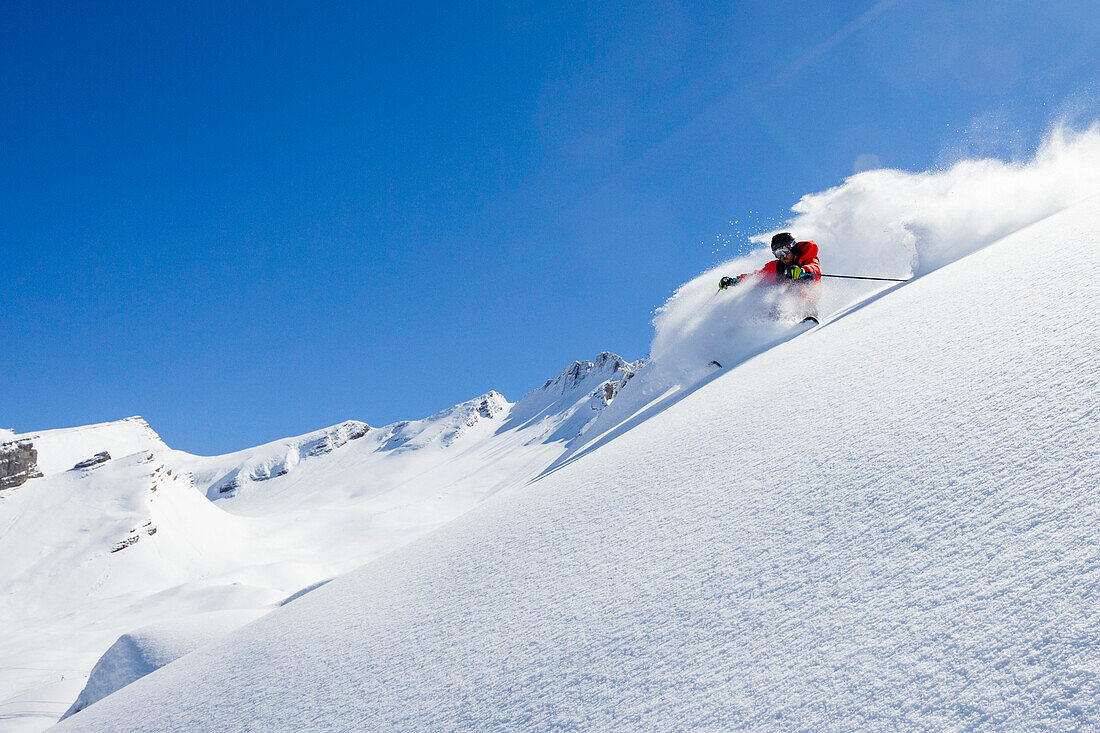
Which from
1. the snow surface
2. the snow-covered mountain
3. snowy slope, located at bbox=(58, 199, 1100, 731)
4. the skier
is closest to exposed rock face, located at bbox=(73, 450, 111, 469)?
the snow-covered mountain

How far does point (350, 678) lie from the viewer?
2.23 m

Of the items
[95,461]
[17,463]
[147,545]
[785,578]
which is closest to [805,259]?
[785,578]

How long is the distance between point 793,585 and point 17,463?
45.4 metres

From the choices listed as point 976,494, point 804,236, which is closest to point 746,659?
point 976,494

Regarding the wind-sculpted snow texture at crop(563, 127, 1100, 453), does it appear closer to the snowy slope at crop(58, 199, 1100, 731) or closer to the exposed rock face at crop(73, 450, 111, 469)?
the snowy slope at crop(58, 199, 1100, 731)

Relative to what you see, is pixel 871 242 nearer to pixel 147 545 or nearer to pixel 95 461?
pixel 147 545

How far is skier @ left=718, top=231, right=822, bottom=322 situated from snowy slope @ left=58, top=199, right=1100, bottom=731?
436cm

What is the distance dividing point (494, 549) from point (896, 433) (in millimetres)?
2075

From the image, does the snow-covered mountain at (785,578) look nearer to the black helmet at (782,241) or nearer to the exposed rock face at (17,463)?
the black helmet at (782,241)

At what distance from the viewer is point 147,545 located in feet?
85.6

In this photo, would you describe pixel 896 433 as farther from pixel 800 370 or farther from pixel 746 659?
pixel 800 370

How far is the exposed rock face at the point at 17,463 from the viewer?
3041 cm

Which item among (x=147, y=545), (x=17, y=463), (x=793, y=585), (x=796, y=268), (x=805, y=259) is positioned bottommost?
(x=793, y=585)

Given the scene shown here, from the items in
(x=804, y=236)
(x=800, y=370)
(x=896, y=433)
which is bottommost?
(x=896, y=433)
